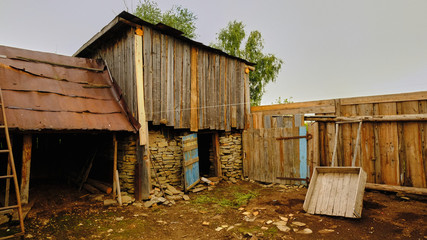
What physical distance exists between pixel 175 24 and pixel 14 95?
17.4 metres

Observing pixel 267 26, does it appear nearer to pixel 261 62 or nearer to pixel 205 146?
pixel 261 62

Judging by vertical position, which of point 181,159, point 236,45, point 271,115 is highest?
point 236,45

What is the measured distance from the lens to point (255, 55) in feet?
63.2

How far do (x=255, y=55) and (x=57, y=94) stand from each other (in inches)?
633

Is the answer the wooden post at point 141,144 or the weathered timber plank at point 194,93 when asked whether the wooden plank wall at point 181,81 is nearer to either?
the weathered timber plank at point 194,93

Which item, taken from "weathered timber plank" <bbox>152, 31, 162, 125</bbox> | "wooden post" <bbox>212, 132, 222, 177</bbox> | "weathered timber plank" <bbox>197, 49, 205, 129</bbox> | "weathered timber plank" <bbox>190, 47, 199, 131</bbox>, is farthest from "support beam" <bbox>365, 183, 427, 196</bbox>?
"weathered timber plank" <bbox>152, 31, 162, 125</bbox>

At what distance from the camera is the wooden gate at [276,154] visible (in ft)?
24.8

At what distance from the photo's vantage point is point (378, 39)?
35.3ft

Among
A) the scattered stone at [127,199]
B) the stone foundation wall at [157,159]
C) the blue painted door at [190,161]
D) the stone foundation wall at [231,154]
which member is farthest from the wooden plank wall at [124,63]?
the stone foundation wall at [231,154]

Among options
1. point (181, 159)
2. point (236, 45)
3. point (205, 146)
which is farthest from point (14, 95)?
point (236, 45)

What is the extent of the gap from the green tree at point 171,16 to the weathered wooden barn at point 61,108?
47.1ft

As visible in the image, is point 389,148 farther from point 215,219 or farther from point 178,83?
point 178,83

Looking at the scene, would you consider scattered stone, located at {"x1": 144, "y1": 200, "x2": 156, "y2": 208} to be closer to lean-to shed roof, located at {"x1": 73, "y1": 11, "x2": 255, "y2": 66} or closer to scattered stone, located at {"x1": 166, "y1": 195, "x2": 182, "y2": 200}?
scattered stone, located at {"x1": 166, "y1": 195, "x2": 182, "y2": 200}

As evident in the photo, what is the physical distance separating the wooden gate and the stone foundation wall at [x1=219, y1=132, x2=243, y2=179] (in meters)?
0.25
